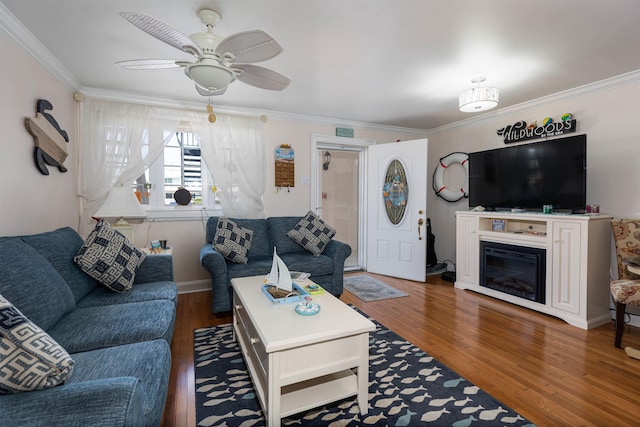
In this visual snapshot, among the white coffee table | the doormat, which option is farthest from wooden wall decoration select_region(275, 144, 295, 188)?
the white coffee table

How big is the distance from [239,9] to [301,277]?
190cm

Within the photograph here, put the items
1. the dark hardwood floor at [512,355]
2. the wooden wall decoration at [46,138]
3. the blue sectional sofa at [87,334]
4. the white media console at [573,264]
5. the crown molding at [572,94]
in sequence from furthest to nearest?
the crown molding at [572,94] → the white media console at [573,264] → the wooden wall decoration at [46,138] → the dark hardwood floor at [512,355] → the blue sectional sofa at [87,334]

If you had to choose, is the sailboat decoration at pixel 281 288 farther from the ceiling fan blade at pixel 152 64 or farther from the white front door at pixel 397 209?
the white front door at pixel 397 209

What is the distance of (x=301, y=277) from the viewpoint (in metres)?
2.43

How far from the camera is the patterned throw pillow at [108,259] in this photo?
2.06 metres

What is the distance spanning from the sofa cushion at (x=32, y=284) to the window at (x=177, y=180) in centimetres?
186

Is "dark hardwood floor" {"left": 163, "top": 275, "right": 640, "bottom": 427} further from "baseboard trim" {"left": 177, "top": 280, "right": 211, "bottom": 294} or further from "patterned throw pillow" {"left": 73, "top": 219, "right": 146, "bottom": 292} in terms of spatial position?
"patterned throw pillow" {"left": 73, "top": 219, "right": 146, "bottom": 292}

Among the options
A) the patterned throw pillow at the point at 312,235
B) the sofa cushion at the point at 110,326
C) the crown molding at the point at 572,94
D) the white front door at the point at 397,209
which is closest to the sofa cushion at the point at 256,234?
the patterned throw pillow at the point at 312,235

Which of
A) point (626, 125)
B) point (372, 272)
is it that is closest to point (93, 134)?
point (372, 272)

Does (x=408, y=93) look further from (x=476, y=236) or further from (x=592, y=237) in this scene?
(x=592, y=237)

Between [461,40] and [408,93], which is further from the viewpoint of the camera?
[408,93]

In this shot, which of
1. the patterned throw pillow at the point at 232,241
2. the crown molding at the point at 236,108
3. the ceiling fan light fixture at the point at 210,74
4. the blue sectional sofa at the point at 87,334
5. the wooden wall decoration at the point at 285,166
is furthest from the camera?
the wooden wall decoration at the point at 285,166

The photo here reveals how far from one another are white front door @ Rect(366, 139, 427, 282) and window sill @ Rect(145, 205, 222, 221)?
2.27 m

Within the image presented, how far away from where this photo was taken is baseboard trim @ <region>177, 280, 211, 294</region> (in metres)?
3.64
